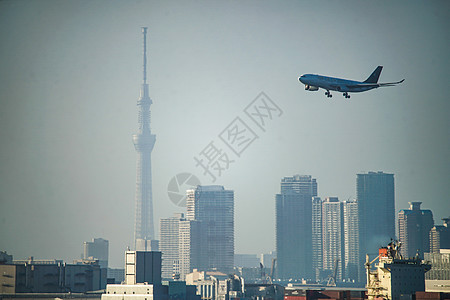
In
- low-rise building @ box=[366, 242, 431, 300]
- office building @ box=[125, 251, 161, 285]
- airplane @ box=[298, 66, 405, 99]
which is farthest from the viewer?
airplane @ box=[298, 66, 405, 99]

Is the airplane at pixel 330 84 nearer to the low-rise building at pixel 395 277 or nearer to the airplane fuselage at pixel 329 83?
the airplane fuselage at pixel 329 83

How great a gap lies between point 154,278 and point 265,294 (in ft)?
231

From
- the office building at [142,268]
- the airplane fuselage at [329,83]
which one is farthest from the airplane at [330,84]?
the office building at [142,268]

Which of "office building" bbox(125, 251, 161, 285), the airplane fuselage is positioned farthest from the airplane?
"office building" bbox(125, 251, 161, 285)

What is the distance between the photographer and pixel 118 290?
11069cm

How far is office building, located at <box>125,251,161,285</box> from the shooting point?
372 feet

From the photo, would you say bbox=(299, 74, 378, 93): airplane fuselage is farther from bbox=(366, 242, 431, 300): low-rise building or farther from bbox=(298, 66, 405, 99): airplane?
bbox=(366, 242, 431, 300): low-rise building

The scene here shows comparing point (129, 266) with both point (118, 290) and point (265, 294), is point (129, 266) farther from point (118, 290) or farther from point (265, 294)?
point (265, 294)

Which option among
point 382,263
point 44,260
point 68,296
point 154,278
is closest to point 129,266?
point 154,278

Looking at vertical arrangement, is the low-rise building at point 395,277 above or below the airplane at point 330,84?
below

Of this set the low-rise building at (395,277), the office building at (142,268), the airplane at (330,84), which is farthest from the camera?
the airplane at (330,84)

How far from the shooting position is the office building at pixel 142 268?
113m

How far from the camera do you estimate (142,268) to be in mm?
114000

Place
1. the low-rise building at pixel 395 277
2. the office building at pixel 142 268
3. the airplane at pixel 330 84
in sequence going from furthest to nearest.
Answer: the airplane at pixel 330 84
the office building at pixel 142 268
the low-rise building at pixel 395 277
